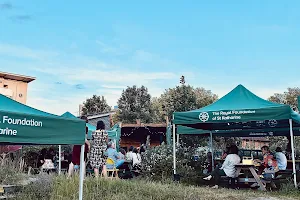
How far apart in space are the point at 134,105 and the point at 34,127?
33672 millimetres

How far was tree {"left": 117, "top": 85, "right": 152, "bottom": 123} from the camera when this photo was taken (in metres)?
37.8

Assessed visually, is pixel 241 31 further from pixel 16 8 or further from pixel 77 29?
pixel 16 8

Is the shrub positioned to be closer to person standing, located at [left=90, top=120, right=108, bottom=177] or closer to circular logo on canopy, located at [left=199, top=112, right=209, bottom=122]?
person standing, located at [left=90, top=120, right=108, bottom=177]

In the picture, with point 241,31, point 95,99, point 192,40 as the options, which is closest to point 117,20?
point 192,40

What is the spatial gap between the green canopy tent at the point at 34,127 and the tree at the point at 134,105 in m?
31.4

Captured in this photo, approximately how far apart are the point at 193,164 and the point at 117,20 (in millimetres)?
5195

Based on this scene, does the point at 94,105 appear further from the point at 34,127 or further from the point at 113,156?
the point at 34,127

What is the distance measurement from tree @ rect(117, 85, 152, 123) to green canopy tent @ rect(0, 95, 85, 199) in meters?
31.4

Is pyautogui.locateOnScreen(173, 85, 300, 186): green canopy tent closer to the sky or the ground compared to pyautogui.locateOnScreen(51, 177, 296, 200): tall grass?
closer to the sky

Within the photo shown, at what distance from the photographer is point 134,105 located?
38875mm

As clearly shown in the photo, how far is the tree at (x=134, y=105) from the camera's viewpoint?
3775cm

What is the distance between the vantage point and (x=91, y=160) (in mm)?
10312

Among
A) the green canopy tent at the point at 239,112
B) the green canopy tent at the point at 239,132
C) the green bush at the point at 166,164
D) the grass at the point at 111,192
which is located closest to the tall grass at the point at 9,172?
the grass at the point at 111,192

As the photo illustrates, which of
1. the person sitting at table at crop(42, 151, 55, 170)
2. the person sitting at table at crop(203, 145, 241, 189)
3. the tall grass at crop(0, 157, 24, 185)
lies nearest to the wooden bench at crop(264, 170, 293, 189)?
the person sitting at table at crop(203, 145, 241, 189)
